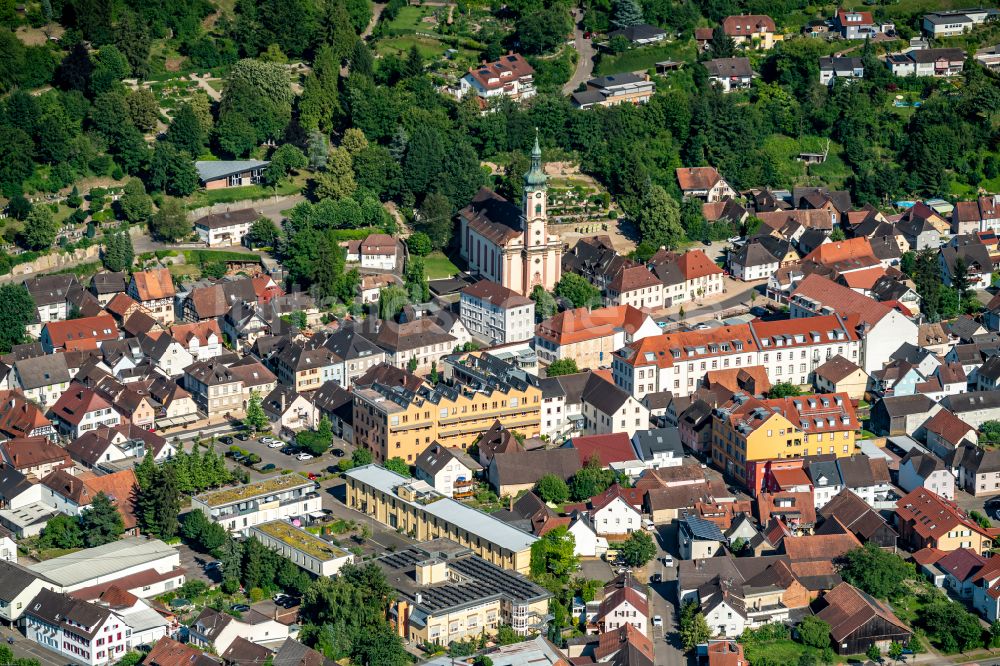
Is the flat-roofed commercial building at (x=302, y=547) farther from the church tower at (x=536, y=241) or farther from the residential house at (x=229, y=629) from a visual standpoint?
the church tower at (x=536, y=241)

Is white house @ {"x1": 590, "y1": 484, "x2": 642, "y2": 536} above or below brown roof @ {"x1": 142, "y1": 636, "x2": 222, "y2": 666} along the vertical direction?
below

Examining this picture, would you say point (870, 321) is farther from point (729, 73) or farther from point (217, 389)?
point (729, 73)

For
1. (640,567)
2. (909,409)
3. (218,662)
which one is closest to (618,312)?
(909,409)

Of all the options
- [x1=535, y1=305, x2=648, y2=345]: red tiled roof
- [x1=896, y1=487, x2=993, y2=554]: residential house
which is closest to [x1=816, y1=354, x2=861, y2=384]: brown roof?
[x1=535, y1=305, x2=648, y2=345]: red tiled roof

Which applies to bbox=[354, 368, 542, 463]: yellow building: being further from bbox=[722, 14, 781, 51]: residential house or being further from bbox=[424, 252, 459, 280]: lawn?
bbox=[722, 14, 781, 51]: residential house

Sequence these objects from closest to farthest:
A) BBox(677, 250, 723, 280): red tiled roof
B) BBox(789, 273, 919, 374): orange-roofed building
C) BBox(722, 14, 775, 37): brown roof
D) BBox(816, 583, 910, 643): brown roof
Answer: BBox(816, 583, 910, 643): brown roof < BBox(789, 273, 919, 374): orange-roofed building < BBox(677, 250, 723, 280): red tiled roof < BBox(722, 14, 775, 37): brown roof

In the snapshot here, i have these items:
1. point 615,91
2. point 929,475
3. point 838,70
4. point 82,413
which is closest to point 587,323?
point 929,475

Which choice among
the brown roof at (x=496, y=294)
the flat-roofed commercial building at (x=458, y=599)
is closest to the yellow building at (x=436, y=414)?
the brown roof at (x=496, y=294)
